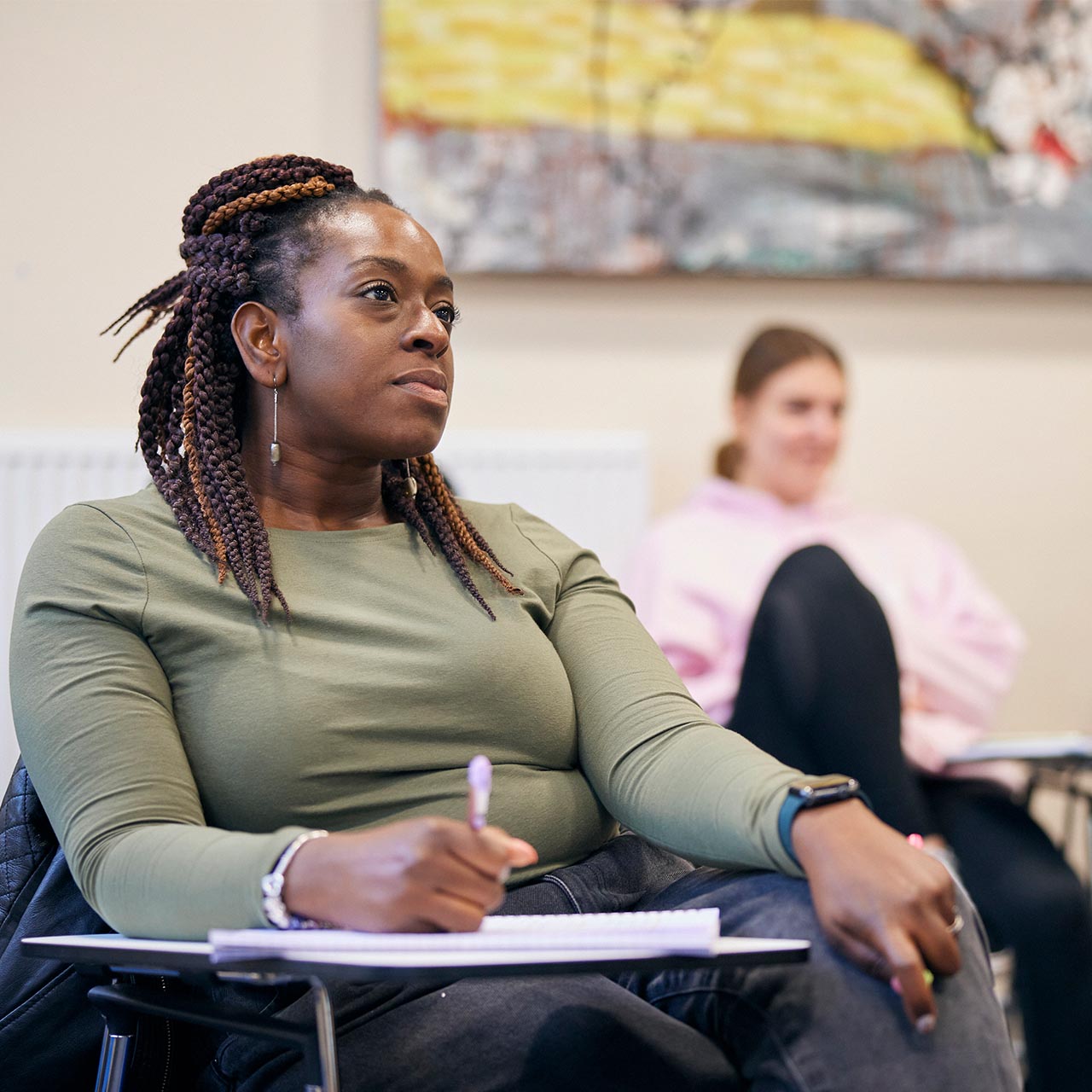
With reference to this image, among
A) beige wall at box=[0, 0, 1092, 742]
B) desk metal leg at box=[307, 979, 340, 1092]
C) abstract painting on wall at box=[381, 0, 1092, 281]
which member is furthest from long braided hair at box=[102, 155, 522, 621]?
abstract painting on wall at box=[381, 0, 1092, 281]

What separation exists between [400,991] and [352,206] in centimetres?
68

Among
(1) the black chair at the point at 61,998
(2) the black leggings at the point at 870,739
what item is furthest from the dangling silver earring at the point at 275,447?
(2) the black leggings at the point at 870,739

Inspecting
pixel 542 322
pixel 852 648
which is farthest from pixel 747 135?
pixel 852 648

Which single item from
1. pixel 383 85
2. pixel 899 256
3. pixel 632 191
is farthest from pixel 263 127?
pixel 899 256

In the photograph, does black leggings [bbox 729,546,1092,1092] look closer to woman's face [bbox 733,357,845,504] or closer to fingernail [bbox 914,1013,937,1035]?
woman's face [bbox 733,357,845,504]

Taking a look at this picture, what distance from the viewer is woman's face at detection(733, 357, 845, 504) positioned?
2518 millimetres

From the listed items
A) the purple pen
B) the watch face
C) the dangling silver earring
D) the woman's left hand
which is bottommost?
the woman's left hand

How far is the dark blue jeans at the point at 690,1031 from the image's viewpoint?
0.86m

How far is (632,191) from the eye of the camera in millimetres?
2572

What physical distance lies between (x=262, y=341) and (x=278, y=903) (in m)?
0.56

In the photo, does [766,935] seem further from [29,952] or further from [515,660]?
[29,952]

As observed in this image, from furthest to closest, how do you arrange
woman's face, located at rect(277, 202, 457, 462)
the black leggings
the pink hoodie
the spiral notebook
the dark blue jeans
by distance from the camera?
the pink hoodie → the black leggings → woman's face, located at rect(277, 202, 457, 462) → the dark blue jeans → the spiral notebook

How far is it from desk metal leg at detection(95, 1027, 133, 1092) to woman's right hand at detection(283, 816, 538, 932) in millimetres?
218

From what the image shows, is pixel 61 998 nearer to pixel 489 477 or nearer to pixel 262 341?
pixel 262 341
